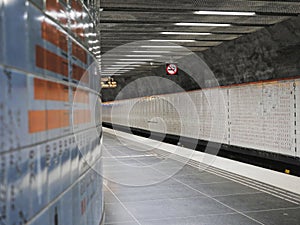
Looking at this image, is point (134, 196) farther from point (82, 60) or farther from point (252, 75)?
point (252, 75)

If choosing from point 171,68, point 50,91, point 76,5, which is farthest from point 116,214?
point 171,68

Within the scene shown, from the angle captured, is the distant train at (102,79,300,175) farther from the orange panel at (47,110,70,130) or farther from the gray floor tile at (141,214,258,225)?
the orange panel at (47,110,70,130)

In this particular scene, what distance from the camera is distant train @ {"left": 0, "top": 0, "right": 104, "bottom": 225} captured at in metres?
1.62

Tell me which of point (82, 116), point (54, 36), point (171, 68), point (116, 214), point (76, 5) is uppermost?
point (171, 68)

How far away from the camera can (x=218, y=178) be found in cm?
873

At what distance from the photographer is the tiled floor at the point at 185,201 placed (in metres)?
5.61

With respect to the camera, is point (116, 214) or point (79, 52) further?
point (116, 214)

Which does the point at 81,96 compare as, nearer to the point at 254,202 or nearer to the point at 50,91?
the point at 50,91

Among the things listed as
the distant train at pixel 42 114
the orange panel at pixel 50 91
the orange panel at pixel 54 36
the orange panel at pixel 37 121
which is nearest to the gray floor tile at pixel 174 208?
the distant train at pixel 42 114

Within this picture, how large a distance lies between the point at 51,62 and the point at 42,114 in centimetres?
38

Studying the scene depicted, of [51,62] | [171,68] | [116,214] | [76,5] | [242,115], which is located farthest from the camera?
[171,68]

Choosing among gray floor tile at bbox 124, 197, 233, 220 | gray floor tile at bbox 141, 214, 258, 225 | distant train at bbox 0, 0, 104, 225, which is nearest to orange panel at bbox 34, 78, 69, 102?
distant train at bbox 0, 0, 104, 225

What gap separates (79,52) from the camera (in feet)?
11.4

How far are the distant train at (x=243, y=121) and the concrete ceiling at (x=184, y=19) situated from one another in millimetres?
1527
